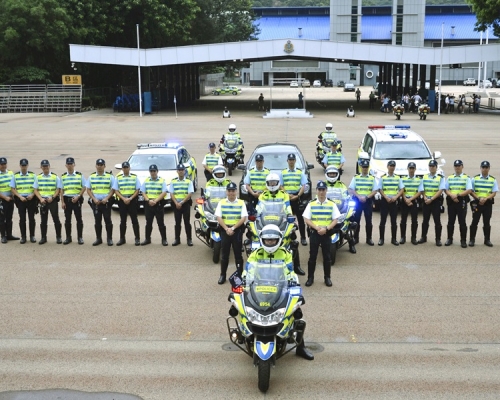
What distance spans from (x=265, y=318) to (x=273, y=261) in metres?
0.97

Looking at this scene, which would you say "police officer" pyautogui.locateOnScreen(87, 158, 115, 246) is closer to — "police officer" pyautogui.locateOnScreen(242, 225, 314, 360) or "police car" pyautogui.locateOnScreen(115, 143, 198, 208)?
"police car" pyautogui.locateOnScreen(115, 143, 198, 208)

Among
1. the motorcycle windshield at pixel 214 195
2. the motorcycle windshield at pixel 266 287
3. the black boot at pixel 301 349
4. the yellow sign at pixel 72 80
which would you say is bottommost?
the black boot at pixel 301 349

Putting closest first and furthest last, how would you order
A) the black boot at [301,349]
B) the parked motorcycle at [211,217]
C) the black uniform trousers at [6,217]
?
the black boot at [301,349]
the parked motorcycle at [211,217]
the black uniform trousers at [6,217]

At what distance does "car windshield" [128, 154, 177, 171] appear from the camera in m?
19.1

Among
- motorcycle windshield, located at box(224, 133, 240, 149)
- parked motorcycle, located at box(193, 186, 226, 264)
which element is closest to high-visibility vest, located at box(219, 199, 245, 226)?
parked motorcycle, located at box(193, 186, 226, 264)

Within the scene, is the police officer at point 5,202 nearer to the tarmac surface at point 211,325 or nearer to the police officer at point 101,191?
the tarmac surface at point 211,325

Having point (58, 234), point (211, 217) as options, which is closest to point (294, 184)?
point (211, 217)

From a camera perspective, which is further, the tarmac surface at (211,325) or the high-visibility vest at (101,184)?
the high-visibility vest at (101,184)

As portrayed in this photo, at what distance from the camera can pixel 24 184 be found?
14.2 m

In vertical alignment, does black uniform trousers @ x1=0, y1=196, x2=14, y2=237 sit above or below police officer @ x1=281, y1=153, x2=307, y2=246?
below

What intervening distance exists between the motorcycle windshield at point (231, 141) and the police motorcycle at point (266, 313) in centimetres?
1566

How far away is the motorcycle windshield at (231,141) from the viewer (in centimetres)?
2372

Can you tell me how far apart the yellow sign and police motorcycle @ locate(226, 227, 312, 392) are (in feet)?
170

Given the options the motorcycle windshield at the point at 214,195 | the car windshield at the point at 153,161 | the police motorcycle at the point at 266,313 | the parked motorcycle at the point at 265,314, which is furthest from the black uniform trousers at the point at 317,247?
the car windshield at the point at 153,161
